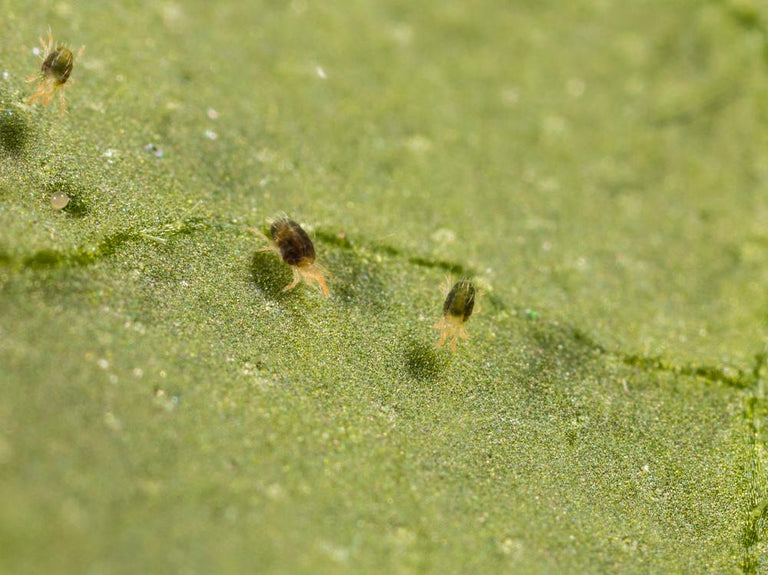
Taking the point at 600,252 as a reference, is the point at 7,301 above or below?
below

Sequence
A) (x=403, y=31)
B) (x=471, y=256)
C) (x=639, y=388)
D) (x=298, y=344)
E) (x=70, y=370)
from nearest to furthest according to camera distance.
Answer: (x=70, y=370), (x=298, y=344), (x=639, y=388), (x=471, y=256), (x=403, y=31)

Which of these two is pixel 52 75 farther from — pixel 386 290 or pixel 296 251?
pixel 386 290

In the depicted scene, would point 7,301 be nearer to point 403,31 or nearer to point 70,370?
point 70,370

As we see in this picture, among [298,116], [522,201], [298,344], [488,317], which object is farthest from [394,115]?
[298,344]

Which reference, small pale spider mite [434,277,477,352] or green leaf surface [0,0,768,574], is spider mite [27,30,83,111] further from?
small pale spider mite [434,277,477,352]

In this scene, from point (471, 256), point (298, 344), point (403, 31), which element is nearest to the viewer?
point (298, 344)

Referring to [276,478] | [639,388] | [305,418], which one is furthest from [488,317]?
[276,478]

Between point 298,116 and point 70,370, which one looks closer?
point 70,370

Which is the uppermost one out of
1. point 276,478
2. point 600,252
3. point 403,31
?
point 403,31
